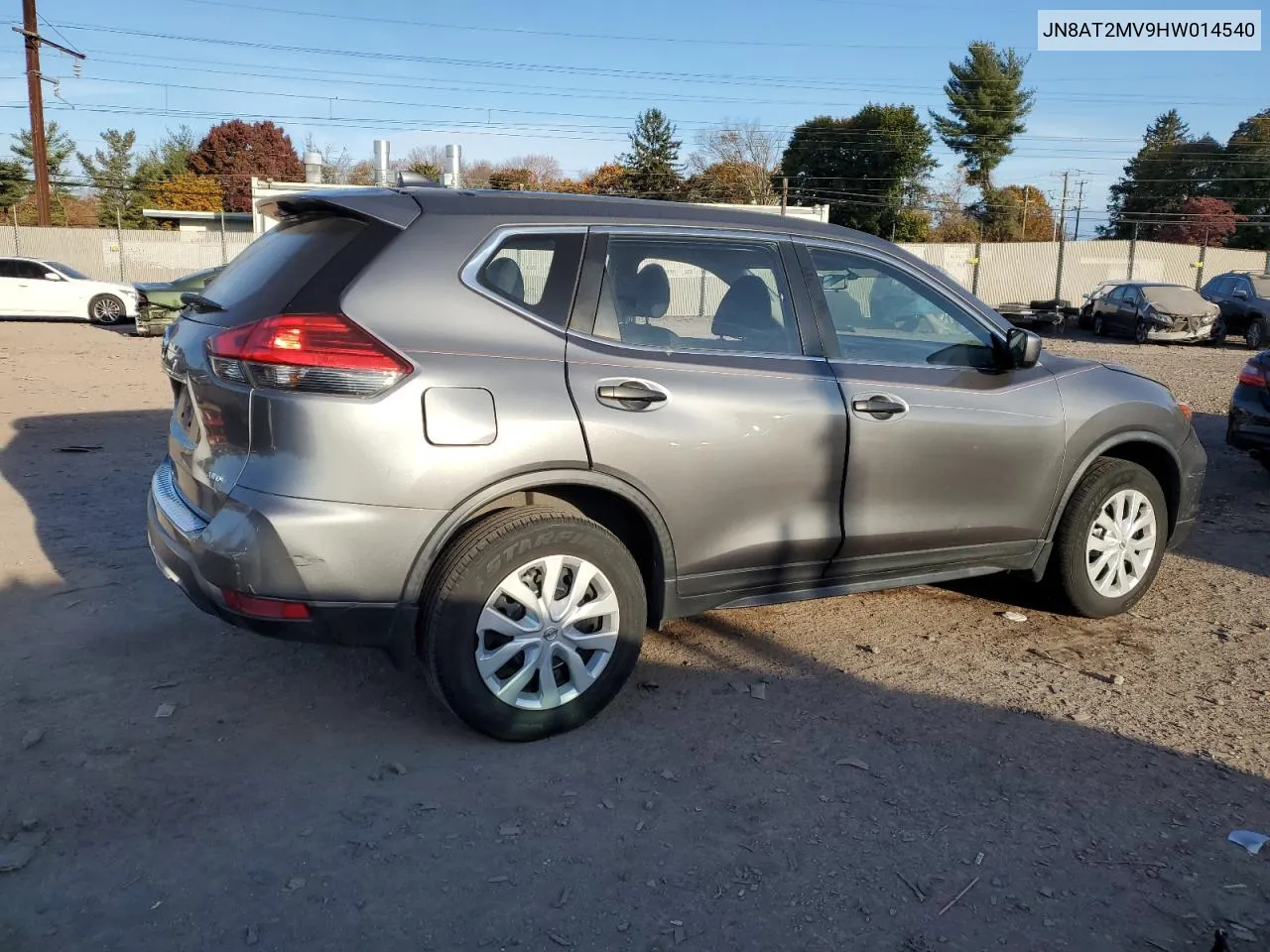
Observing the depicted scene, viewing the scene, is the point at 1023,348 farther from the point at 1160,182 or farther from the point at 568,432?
the point at 1160,182

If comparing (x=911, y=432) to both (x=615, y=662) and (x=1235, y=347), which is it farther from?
(x=1235, y=347)

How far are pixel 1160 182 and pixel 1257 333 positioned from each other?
4086cm

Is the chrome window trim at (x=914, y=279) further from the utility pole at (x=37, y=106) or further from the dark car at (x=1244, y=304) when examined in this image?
the utility pole at (x=37, y=106)

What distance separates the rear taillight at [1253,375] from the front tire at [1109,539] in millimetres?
3399

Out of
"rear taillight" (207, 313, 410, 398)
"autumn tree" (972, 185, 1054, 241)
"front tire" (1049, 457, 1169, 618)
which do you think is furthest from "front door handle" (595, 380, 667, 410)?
"autumn tree" (972, 185, 1054, 241)

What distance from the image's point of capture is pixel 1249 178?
53.7 metres

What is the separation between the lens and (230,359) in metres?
3.34

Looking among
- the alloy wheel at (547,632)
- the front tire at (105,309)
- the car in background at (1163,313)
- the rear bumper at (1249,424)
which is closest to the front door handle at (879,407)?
the alloy wheel at (547,632)

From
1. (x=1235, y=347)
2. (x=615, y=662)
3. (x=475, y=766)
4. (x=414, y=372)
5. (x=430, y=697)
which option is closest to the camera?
(x=414, y=372)

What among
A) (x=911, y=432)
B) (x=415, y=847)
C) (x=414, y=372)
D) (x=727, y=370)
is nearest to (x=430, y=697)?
(x=415, y=847)

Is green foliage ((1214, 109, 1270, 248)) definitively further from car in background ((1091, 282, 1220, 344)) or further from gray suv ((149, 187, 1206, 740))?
gray suv ((149, 187, 1206, 740))

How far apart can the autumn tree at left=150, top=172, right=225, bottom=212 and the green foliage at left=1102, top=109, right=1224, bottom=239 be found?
48330 millimetres

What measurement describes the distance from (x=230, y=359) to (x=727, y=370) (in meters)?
1.74

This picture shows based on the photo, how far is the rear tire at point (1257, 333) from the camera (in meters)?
22.0
